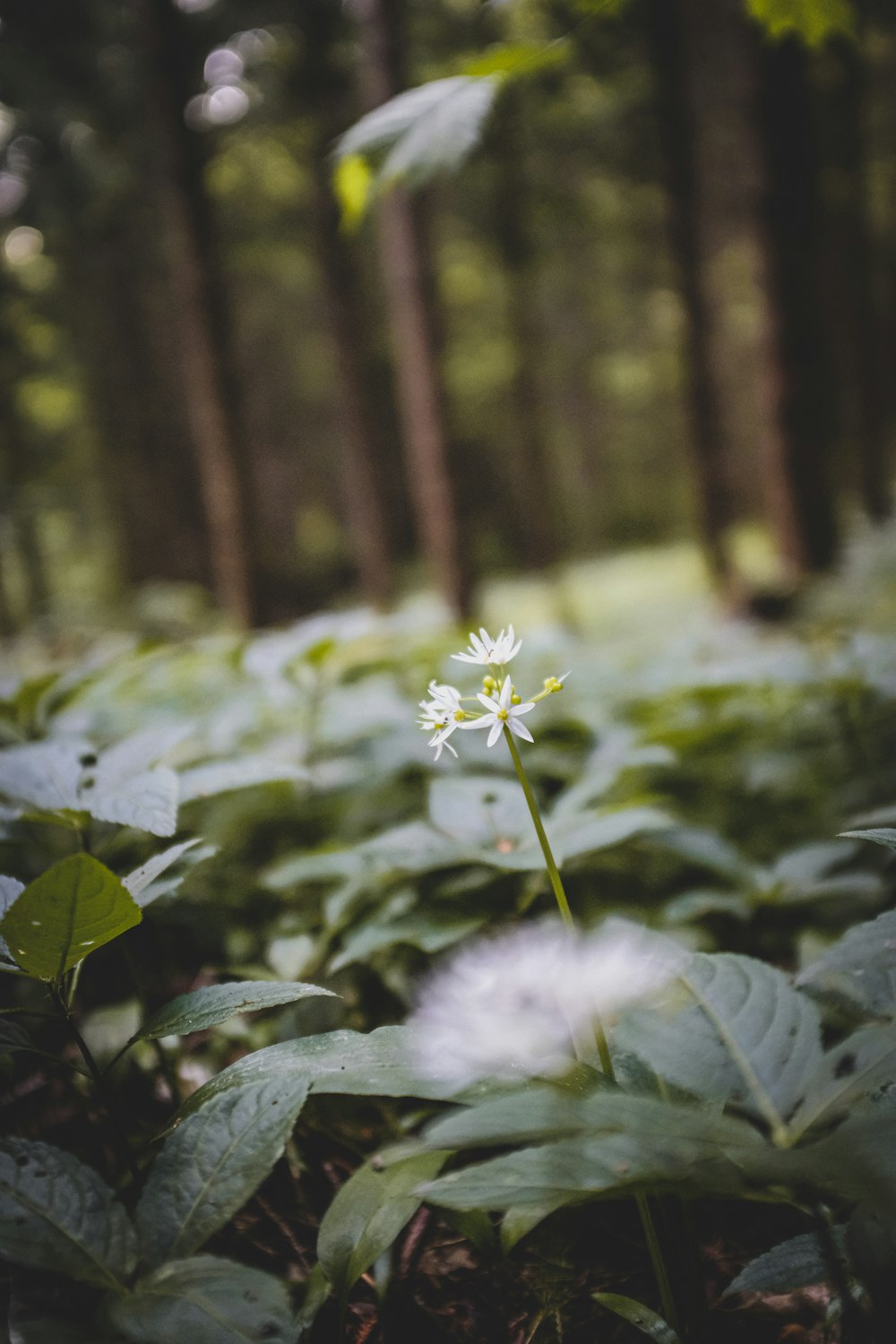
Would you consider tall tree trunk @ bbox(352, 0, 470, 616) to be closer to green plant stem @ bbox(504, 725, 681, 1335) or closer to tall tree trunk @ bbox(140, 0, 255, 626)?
tall tree trunk @ bbox(140, 0, 255, 626)

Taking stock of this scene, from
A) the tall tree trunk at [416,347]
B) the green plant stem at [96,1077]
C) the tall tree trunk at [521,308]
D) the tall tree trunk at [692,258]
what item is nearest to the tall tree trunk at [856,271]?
the tall tree trunk at [692,258]

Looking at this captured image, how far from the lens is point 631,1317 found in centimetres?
78

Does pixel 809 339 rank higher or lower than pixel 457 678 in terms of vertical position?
higher

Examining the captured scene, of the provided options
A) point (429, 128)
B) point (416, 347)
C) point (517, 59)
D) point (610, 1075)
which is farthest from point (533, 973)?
point (416, 347)

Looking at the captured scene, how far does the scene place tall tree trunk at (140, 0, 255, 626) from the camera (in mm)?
4680

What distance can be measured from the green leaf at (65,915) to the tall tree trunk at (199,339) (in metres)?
4.87

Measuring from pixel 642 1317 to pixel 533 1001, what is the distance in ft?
1.07

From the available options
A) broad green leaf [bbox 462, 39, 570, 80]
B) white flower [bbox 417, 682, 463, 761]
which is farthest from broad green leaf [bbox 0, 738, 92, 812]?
broad green leaf [bbox 462, 39, 570, 80]

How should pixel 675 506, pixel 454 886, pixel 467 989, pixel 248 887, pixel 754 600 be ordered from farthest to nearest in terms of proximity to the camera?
pixel 675 506 < pixel 754 600 < pixel 248 887 < pixel 454 886 < pixel 467 989

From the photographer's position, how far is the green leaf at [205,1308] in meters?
0.64

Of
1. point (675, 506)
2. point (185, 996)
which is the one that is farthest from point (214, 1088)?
point (675, 506)

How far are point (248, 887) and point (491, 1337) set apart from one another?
0.87m

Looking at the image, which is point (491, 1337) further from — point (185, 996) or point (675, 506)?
point (675, 506)

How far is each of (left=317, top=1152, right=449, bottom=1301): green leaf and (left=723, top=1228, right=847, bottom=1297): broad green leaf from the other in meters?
0.32
